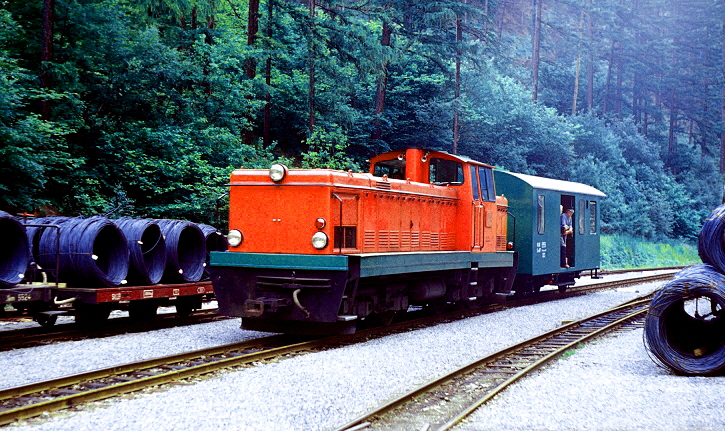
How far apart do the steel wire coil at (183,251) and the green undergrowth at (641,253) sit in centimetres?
2523

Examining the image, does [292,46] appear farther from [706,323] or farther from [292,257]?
[706,323]

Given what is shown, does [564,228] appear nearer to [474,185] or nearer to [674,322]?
[474,185]

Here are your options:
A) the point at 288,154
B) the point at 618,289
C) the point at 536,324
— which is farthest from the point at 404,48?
the point at 536,324

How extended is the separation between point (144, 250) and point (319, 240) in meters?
3.61

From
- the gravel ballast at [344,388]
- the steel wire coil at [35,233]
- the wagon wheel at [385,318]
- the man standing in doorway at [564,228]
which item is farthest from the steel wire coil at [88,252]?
the man standing in doorway at [564,228]

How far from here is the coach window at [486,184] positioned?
572 inches

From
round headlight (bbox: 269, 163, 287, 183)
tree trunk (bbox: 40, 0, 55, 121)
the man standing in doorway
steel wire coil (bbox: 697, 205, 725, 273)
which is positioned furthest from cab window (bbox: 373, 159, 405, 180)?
tree trunk (bbox: 40, 0, 55, 121)

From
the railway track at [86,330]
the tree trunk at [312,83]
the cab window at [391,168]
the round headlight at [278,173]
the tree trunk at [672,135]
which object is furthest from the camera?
the tree trunk at [672,135]

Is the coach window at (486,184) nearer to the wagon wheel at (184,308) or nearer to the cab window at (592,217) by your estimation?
the wagon wheel at (184,308)

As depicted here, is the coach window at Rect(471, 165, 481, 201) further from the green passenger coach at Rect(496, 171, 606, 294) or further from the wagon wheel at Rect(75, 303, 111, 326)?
the wagon wheel at Rect(75, 303, 111, 326)

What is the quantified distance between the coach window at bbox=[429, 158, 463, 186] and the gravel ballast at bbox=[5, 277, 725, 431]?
12.3 feet

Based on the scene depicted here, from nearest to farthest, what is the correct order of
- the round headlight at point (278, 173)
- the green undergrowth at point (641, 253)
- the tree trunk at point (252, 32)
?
the round headlight at point (278, 173), the tree trunk at point (252, 32), the green undergrowth at point (641, 253)

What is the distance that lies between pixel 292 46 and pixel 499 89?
41.7 feet

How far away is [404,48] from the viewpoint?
30797 millimetres
